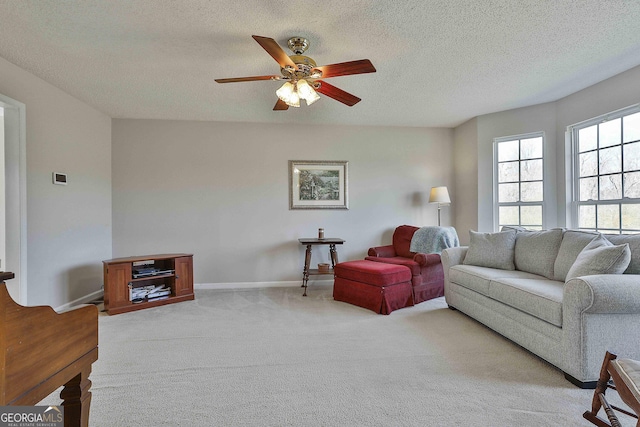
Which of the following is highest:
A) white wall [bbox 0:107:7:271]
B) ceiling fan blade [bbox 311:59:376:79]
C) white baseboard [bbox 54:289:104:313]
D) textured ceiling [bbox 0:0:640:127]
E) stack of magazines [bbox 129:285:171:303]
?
textured ceiling [bbox 0:0:640:127]

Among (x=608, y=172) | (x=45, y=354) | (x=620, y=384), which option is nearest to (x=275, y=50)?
(x=45, y=354)

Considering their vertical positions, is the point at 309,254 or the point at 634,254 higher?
the point at 634,254

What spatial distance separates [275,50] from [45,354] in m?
1.92

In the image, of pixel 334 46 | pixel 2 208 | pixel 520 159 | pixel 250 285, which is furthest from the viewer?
pixel 250 285

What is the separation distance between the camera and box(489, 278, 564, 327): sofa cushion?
2.08 meters

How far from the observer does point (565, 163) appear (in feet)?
12.4

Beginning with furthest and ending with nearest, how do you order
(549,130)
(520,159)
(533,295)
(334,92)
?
(520,159) < (549,130) < (334,92) < (533,295)

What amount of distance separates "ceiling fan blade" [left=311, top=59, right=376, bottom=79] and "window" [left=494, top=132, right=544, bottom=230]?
302cm

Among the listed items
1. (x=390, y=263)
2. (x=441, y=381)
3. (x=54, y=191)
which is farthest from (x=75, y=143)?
(x=441, y=381)

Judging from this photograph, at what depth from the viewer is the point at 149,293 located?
367 centimetres

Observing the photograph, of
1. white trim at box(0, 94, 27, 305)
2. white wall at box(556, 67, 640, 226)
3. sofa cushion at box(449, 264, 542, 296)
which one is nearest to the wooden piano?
white trim at box(0, 94, 27, 305)

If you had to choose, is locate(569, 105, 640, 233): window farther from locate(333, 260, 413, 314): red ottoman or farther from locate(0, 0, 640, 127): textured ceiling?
locate(333, 260, 413, 314): red ottoman

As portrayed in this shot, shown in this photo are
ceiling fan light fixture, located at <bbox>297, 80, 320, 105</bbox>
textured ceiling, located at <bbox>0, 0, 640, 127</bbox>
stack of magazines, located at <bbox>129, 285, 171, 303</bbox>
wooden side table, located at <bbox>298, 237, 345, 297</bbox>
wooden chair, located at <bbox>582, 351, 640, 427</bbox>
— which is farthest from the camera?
wooden side table, located at <bbox>298, 237, 345, 297</bbox>

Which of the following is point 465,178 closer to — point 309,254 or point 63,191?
point 309,254
